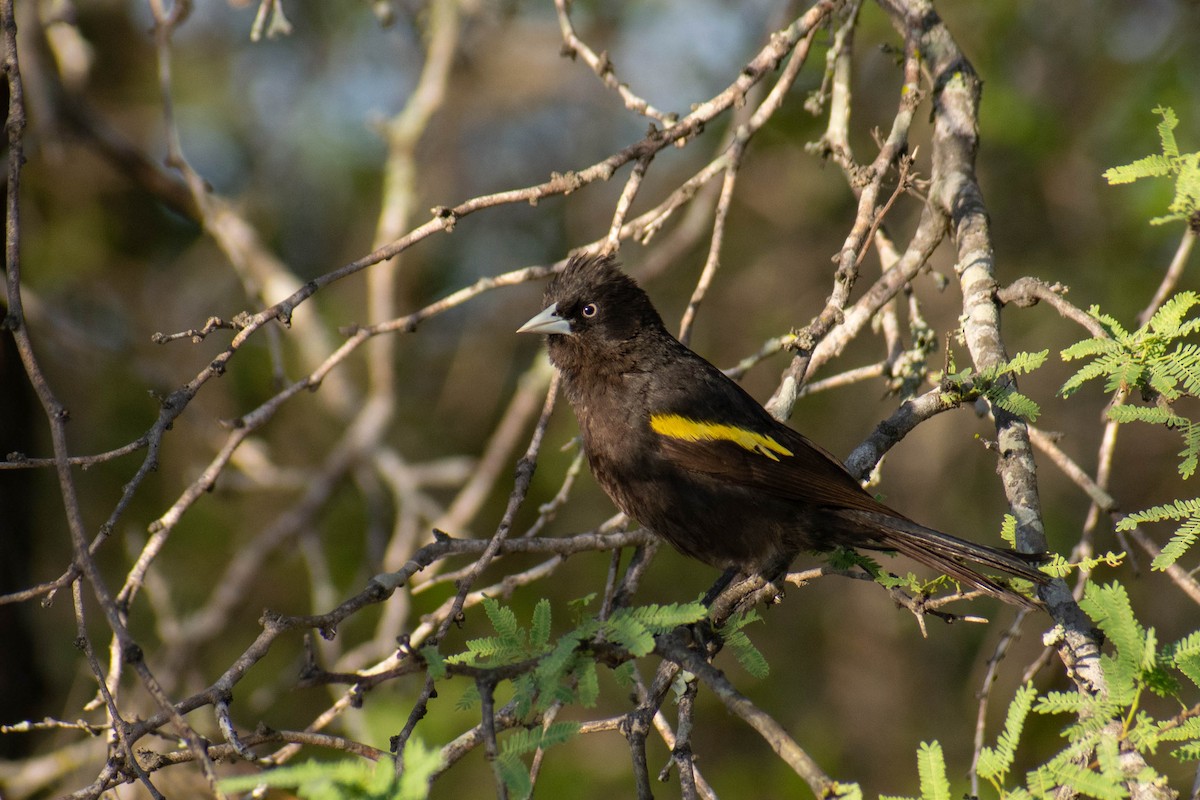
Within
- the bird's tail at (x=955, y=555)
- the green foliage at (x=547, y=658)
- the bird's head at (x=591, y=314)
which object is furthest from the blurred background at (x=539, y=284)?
the green foliage at (x=547, y=658)

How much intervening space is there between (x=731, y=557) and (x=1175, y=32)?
219 inches

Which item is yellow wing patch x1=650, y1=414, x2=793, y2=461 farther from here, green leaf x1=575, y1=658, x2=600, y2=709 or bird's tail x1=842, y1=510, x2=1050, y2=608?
green leaf x1=575, y1=658, x2=600, y2=709

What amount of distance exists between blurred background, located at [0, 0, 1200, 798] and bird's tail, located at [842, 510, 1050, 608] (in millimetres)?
3005

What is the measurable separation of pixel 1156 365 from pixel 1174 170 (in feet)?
1.85

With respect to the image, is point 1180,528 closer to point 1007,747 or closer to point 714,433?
point 1007,747

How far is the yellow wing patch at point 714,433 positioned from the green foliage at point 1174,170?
1517 millimetres

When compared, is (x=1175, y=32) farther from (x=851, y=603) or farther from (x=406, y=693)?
(x=406, y=693)

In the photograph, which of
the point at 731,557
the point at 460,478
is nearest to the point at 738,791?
the point at 460,478

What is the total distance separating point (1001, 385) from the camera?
3035 millimetres

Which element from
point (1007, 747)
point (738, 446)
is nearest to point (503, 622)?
point (1007, 747)

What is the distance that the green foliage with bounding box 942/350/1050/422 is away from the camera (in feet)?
9.34

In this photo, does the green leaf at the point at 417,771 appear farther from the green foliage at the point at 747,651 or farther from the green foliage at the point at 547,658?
the green foliage at the point at 747,651

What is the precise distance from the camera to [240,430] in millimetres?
Result: 3096

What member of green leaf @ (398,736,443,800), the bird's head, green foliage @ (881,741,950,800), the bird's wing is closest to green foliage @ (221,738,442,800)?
green leaf @ (398,736,443,800)
